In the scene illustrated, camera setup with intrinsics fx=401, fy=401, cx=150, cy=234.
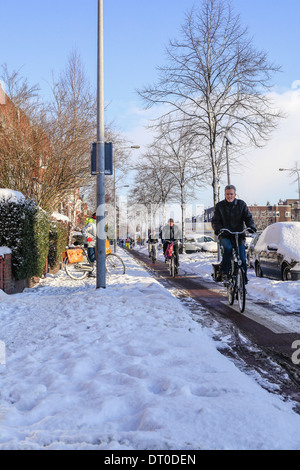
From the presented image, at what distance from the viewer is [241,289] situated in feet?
22.8

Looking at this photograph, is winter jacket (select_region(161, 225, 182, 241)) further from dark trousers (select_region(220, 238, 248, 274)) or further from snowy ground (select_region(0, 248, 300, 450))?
snowy ground (select_region(0, 248, 300, 450))

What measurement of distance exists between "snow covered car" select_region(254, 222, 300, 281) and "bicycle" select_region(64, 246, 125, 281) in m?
4.40

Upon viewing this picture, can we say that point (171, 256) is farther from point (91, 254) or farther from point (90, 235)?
point (90, 235)

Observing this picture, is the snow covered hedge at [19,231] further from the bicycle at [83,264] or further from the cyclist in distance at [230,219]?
the cyclist in distance at [230,219]

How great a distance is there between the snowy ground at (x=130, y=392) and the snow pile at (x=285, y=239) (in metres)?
5.44

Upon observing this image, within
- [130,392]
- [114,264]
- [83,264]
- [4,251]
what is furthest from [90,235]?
[130,392]

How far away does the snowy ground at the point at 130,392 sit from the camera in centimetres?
222

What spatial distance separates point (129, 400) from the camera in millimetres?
2787

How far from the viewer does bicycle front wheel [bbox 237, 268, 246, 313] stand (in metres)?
6.84

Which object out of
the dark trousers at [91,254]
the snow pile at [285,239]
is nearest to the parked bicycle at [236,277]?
the snow pile at [285,239]

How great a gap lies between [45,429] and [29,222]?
25.6 feet

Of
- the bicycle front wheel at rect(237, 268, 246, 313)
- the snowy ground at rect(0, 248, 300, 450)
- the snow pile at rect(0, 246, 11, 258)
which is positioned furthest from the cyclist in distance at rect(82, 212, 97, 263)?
the snowy ground at rect(0, 248, 300, 450)
